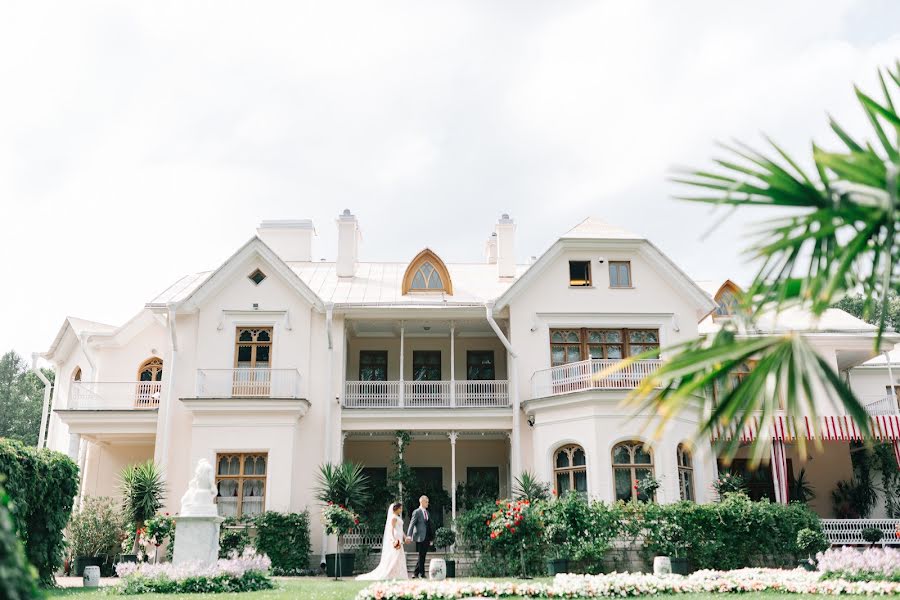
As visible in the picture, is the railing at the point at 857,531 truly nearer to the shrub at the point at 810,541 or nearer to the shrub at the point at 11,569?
the shrub at the point at 810,541

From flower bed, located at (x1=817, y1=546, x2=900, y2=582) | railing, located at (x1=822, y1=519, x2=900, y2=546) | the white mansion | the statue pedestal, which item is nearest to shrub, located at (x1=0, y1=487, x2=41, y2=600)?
the statue pedestal

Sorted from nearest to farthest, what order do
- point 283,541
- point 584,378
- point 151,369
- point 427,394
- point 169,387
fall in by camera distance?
point 283,541 < point 584,378 < point 169,387 < point 427,394 < point 151,369

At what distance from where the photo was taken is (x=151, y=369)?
24.0 meters

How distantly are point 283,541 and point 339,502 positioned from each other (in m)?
1.60

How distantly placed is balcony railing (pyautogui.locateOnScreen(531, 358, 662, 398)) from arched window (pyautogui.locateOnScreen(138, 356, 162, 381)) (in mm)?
11000

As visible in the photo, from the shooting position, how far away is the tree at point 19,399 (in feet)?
165

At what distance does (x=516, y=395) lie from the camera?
22.0m

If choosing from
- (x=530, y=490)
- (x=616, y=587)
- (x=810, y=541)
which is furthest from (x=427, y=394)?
(x=616, y=587)

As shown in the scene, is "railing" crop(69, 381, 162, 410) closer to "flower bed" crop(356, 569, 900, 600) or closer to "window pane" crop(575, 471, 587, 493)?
"window pane" crop(575, 471, 587, 493)

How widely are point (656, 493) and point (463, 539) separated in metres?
5.09

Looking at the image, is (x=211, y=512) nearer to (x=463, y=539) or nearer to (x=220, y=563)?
(x=220, y=563)

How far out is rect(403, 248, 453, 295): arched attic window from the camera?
2417 centimetres

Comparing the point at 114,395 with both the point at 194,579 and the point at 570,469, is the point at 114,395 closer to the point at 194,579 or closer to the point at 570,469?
the point at 194,579

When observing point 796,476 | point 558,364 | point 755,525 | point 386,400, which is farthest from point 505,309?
point 796,476
